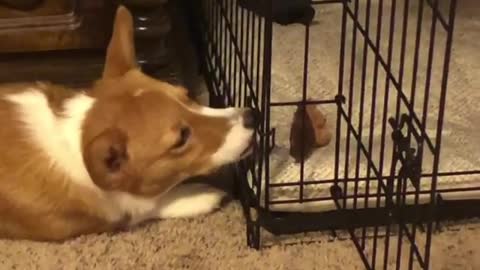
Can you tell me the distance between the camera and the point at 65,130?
180cm

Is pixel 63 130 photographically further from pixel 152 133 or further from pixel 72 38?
pixel 72 38

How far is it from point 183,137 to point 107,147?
0.48 feet

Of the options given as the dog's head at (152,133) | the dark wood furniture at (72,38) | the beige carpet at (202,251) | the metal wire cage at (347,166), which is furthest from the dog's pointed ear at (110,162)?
the dark wood furniture at (72,38)

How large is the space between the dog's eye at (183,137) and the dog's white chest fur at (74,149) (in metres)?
0.16

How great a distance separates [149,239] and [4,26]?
1.94ft

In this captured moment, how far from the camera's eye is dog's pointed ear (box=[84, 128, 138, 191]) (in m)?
1.67

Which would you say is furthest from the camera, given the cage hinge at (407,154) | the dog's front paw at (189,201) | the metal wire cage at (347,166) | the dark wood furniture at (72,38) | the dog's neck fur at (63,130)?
the dark wood furniture at (72,38)

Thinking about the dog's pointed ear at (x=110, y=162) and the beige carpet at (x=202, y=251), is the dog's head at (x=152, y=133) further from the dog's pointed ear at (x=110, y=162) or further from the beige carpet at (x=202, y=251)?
the beige carpet at (x=202, y=251)

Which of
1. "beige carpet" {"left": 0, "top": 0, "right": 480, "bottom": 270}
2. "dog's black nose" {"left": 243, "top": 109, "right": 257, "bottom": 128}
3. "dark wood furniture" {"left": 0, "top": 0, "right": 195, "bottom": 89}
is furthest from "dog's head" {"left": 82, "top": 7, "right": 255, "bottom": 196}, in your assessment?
"dark wood furniture" {"left": 0, "top": 0, "right": 195, "bottom": 89}

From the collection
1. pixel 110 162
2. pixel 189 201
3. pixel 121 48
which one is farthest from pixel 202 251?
pixel 121 48

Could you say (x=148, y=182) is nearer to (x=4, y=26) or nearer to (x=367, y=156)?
(x=367, y=156)

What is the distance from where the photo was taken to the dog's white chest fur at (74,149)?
180 centimetres

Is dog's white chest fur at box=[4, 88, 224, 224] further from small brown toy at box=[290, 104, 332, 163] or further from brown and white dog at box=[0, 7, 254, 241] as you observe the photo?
small brown toy at box=[290, 104, 332, 163]

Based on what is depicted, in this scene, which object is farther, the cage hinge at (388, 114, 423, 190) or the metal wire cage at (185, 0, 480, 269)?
the metal wire cage at (185, 0, 480, 269)
